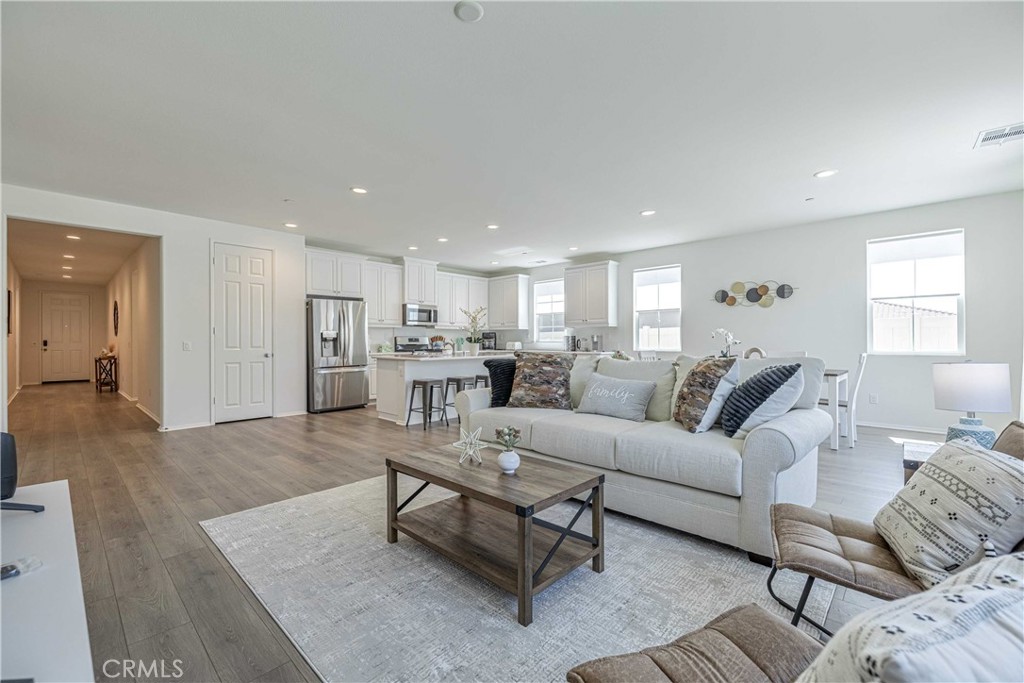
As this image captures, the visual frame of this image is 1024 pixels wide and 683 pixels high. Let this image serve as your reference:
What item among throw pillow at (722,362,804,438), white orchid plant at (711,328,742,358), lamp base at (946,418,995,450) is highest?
white orchid plant at (711,328,742,358)

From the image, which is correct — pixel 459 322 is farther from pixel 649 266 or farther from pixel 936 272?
pixel 936 272

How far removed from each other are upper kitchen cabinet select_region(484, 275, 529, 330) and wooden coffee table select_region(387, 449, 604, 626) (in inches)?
262

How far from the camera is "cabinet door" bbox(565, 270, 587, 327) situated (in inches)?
309

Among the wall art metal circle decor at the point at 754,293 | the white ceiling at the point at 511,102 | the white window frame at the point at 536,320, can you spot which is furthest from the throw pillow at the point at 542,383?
the white window frame at the point at 536,320

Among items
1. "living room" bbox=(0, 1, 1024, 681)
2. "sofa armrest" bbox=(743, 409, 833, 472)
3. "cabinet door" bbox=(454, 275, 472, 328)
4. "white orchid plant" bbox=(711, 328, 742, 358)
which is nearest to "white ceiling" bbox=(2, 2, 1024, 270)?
"living room" bbox=(0, 1, 1024, 681)

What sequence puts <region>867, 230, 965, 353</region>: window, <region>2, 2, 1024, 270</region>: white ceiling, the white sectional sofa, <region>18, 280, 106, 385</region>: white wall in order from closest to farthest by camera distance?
<region>2, 2, 1024, 270</region>: white ceiling, the white sectional sofa, <region>867, 230, 965, 353</region>: window, <region>18, 280, 106, 385</region>: white wall

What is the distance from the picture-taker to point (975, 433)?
7.27 ft

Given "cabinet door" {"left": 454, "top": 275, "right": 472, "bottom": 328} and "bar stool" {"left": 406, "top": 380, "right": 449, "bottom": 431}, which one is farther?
"cabinet door" {"left": 454, "top": 275, "right": 472, "bottom": 328}

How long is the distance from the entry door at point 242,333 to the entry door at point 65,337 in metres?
8.68

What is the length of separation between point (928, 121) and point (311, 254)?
7.07 meters

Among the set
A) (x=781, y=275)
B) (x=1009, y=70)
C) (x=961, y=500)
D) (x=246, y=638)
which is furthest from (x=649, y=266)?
(x=246, y=638)

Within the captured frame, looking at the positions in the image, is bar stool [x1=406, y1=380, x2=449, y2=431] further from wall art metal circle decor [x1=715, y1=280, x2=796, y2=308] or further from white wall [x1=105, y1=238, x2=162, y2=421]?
wall art metal circle decor [x1=715, y1=280, x2=796, y2=308]

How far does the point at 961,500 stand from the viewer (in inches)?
49.9

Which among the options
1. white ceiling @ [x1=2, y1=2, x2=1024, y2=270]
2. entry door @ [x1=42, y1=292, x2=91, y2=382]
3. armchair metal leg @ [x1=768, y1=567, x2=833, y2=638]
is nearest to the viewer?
armchair metal leg @ [x1=768, y1=567, x2=833, y2=638]
